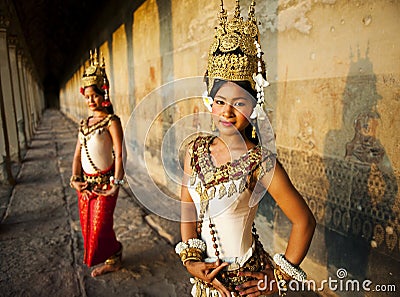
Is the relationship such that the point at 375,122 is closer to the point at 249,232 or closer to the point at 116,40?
the point at 249,232

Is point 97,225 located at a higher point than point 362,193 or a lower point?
lower

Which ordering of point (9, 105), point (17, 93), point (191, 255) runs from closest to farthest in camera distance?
point (191, 255) → point (9, 105) → point (17, 93)

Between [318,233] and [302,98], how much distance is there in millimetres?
1154

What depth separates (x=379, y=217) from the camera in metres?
2.10

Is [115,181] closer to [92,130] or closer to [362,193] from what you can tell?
[92,130]

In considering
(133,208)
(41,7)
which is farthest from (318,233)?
(41,7)

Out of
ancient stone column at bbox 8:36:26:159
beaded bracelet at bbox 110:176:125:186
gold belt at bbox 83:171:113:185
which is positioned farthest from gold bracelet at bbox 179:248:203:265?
ancient stone column at bbox 8:36:26:159

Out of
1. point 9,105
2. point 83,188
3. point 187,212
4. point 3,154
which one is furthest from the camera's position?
point 9,105

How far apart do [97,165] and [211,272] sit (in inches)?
70.4

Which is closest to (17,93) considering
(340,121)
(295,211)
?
(340,121)

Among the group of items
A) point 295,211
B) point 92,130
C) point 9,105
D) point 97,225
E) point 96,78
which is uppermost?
point 96,78

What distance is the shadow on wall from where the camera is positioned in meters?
2.04

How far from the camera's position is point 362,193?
7.22ft

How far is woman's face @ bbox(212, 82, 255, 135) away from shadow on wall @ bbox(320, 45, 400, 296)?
1123mm
